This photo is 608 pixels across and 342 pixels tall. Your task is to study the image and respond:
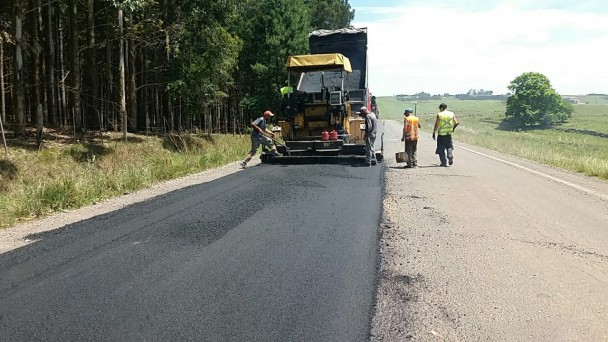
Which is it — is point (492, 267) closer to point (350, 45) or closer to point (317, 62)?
point (317, 62)

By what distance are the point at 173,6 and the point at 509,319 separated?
2268 cm

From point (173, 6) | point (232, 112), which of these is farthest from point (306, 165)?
point (232, 112)

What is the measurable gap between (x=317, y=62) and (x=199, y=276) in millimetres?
10747

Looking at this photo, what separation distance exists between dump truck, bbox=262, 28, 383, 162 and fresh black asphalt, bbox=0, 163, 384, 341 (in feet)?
21.4

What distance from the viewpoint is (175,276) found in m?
4.45

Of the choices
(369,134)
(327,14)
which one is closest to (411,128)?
(369,134)

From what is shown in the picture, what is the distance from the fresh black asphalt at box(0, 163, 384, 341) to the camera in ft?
11.1

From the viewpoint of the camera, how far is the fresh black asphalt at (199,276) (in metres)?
3.39

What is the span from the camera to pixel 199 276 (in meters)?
4.44

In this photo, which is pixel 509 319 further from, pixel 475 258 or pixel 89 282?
pixel 89 282

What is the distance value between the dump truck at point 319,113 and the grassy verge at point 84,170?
9.85 ft

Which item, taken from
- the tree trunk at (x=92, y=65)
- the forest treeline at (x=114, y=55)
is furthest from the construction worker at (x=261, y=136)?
the tree trunk at (x=92, y=65)

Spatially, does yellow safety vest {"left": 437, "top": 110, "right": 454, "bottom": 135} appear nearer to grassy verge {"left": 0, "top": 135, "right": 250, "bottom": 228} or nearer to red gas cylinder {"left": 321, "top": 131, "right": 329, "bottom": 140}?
red gas cylinder {"left": 321, "top": 131, "right": 329, "bottom": 140}

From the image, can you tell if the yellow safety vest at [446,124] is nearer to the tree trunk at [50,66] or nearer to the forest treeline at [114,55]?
the forest treeline at [114,55]
